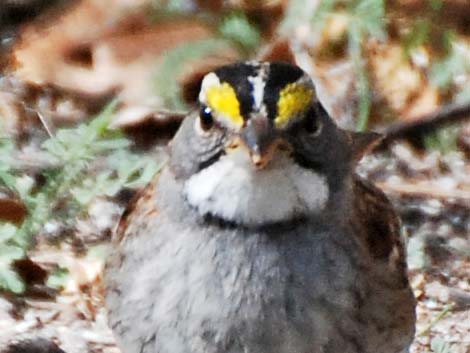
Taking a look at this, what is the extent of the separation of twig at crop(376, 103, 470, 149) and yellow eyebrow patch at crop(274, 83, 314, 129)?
169 cm

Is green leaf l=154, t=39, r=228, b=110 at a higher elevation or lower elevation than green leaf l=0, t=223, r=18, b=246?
lower

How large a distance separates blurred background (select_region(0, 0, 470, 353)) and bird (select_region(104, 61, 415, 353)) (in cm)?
85

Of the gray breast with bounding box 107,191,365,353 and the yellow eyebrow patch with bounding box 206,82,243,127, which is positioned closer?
the yellow eyebrow patch with bounding box 206,82,243,127

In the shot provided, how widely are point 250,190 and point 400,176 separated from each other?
1.79 metres

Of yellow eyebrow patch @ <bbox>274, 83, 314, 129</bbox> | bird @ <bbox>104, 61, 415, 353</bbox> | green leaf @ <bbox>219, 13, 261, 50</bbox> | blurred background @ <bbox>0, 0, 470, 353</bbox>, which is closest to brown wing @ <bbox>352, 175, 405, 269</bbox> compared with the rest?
bird @ <bbox>104, 61, 415, 353</bbox>

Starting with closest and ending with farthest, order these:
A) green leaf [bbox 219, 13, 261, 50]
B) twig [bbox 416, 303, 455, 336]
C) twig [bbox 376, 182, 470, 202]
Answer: twig [bbox 416, 303, 455, 336] < twig [bbox 376, 182, 470, 202] < green leaf [bbox 219, 13, 261, 50]

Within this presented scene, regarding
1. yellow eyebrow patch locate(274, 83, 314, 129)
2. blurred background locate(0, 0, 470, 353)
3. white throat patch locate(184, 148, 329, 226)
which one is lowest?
blurred background locate(0, 0, 470, 353)

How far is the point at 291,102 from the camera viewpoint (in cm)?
306

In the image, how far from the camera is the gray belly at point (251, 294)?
124 inches

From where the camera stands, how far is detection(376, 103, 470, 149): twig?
479 centimetres

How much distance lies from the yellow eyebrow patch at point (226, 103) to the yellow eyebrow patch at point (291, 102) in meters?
0.08

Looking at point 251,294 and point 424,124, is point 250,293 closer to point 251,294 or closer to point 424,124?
point 251,294

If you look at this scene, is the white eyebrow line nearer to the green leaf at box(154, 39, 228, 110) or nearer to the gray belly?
the gray belly

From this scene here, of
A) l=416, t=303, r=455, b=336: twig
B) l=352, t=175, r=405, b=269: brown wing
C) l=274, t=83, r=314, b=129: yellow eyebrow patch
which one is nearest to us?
l=274, t=83, r=314, b=129: yellow eyebrow patch
